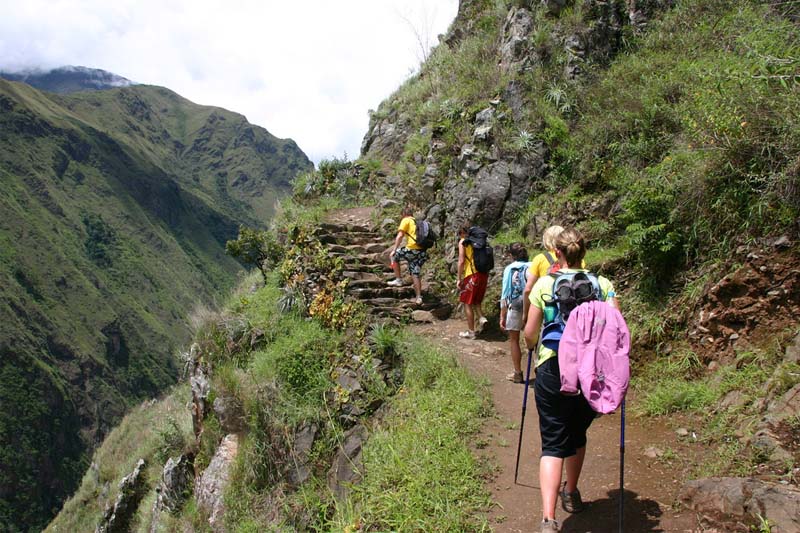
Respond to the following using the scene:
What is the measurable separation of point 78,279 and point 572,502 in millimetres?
109374

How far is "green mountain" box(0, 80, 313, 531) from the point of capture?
67.2 metres

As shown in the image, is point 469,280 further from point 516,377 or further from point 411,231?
point 516,377

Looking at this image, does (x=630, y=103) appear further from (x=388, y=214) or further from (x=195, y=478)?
(x=195, y=478)

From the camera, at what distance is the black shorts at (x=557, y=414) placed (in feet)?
10.5

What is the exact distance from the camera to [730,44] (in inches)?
332

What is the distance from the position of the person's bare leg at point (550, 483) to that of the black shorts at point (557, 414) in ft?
0.16

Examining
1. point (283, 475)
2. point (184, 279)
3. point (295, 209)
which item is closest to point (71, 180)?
point (184, 279)

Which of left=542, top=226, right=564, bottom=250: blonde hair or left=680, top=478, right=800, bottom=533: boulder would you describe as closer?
left=680, top=478, right=800, bottom=533: boulder

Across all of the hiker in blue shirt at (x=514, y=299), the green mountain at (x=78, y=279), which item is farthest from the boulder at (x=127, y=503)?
the hiker in blue shirt at (x=514, y=299)

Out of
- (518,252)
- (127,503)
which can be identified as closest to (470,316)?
(518,252)

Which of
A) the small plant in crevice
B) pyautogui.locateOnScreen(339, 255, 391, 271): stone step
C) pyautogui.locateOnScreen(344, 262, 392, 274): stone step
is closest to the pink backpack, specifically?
the small plant in crevice

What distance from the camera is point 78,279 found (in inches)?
3711

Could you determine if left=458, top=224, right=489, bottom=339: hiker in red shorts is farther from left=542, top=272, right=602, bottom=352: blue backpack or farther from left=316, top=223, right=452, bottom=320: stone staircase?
left=542, top=272, right=602, bottom=352: blue backpack

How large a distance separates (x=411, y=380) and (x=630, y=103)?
6193 mm
